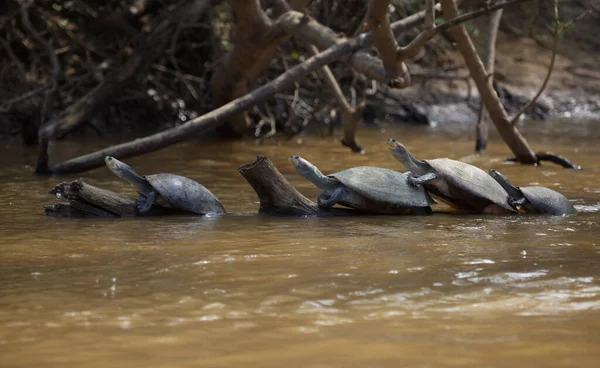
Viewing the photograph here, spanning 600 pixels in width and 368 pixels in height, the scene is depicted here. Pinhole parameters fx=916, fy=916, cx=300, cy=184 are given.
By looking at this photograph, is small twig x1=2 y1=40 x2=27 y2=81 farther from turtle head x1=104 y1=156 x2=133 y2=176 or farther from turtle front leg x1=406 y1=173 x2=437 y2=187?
turtle front leg x1=406 y1=173 x2=437 y2=187

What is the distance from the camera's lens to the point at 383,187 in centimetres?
513

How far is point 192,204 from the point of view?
17.4 feet

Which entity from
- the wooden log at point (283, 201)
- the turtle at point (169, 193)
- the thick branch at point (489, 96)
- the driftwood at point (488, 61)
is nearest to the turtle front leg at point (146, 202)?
the turtle at point (169, 193)

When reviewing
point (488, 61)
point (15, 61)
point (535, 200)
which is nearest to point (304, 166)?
point (535, 200)

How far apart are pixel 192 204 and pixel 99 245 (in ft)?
3.73

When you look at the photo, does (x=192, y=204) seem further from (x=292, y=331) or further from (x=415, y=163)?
(x=292, y=331)

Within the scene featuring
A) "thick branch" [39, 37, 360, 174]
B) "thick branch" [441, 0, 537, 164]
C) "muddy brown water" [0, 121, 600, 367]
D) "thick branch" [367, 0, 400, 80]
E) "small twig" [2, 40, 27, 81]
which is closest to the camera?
"muddy brown water" [0, 121, 600, 367]

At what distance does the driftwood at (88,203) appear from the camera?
5.08 metres

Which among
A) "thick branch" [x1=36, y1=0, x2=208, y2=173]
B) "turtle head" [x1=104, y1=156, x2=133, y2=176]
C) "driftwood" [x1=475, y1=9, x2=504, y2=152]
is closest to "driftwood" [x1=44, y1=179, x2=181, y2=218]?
"turtle head" [x1=104, y1=156, x2=133, y2=176]

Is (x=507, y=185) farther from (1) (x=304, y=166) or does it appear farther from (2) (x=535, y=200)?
(1) (x=304, y=166)

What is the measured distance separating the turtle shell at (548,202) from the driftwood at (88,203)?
7.35ft

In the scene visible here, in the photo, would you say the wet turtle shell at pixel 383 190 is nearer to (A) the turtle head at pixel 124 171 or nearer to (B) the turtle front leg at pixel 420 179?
(B) the turtle front leg at pixel 420 179

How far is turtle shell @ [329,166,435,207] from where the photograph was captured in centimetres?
507

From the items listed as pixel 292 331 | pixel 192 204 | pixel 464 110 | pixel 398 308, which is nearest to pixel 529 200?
pixel 192 204
